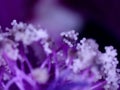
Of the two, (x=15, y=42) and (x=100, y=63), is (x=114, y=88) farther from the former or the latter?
(x=15, y=42)

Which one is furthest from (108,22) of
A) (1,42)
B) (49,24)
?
(1,42)

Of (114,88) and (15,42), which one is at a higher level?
(15,42)

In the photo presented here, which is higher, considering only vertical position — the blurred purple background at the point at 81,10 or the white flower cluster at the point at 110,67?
the blurred purple background at the point at 81,10

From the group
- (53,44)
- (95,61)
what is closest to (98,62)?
(95,61)

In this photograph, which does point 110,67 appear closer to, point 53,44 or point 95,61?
point 95,61

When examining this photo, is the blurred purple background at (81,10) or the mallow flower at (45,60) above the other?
the blurred purple background at (81,10)

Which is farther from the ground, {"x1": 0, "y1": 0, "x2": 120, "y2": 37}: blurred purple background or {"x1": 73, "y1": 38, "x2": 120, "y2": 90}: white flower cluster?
{"x1": 0, "y1": 0, "x2": 120, "y2": 37}: blurred purple background

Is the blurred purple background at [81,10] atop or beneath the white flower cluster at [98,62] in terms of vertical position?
atop

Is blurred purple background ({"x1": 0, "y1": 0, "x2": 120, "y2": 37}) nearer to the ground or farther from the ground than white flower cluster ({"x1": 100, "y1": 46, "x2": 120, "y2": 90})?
farther from the ground
